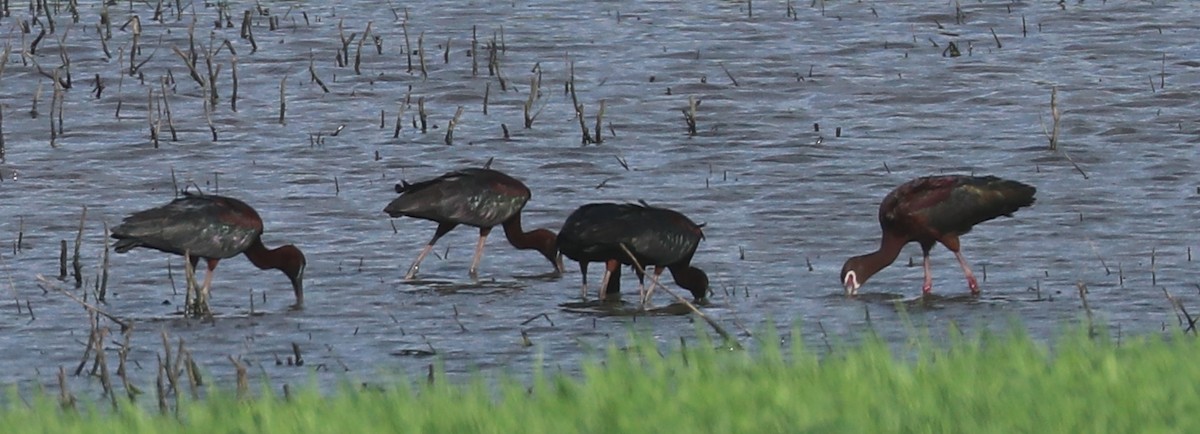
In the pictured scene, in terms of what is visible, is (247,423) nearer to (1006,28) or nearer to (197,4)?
(1006,28)

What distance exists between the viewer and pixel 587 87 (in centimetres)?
1888

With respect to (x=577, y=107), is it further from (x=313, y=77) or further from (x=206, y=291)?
(x=206, y=291)

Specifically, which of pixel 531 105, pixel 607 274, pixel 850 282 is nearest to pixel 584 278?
pixel 607 274

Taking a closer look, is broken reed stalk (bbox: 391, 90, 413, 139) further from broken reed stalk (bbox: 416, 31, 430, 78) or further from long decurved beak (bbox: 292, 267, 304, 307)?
long decurved beak (bbox: 292, 267, 304, 307)

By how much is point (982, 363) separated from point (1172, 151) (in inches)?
345

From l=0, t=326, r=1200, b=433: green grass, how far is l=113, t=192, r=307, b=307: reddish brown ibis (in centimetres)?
442

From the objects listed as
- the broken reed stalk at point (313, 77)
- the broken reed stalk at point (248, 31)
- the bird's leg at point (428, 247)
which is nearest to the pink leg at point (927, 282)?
the bird's leg at point (428, 247)

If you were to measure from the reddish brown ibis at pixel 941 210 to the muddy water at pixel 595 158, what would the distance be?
0.74ft

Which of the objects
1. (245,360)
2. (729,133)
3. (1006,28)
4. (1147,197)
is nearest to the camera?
(245,360)

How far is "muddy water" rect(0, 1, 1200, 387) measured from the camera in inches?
461

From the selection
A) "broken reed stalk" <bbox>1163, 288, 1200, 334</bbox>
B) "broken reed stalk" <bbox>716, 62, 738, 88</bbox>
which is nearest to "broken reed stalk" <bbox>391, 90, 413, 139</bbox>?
"broken reed stalk" <bbox>716, 62, 738, 88</bbox>

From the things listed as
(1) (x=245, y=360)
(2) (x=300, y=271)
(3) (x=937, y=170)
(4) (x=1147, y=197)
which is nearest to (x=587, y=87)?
(3) (x=937, y=170)

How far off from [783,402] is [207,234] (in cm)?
577

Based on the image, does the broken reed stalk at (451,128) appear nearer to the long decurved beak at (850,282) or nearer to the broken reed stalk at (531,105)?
the broken reed stalk at (531,105)
